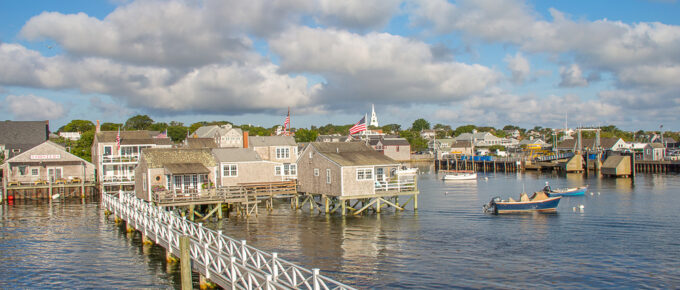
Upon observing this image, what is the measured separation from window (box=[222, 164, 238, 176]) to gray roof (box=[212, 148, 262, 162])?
595 mm

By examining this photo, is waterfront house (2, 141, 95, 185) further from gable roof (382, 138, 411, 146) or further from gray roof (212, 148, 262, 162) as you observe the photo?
gable roof (382, 138, 411, 146)

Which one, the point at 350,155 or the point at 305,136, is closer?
the point at 350,155

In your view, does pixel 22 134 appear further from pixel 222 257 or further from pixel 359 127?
pixel 222 257

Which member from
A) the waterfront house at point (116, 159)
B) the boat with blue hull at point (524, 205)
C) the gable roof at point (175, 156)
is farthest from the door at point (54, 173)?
the boat with blue hull at point (524, 205)

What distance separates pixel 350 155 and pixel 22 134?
241 ft

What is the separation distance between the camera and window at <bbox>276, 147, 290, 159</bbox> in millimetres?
63094

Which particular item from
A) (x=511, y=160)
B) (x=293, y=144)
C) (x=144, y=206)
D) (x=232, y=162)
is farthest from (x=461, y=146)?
(x=144, y=206)

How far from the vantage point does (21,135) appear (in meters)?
92.8

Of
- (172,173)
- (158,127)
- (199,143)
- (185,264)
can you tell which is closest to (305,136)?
(158,127)

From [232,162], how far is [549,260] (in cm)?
3135

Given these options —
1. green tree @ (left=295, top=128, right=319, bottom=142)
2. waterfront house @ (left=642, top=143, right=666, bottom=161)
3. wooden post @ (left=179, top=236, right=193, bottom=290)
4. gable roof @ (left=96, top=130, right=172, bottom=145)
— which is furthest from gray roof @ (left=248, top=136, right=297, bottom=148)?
green tree @ (left=295, top=128, right=319, bottom=142)

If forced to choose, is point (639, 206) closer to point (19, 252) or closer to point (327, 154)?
point (327, 154)

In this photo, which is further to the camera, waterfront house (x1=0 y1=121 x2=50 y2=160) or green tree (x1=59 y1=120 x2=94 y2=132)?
green tree (x1=59 y1=120 x2=94 y2=132)

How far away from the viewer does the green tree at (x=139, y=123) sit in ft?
607
